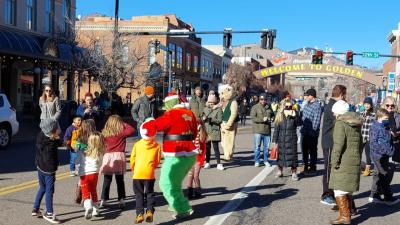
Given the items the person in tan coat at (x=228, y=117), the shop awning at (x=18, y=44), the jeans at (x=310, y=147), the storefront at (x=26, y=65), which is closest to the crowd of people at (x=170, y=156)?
the jeans at (x=310, y=147)

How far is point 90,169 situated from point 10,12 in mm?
22033

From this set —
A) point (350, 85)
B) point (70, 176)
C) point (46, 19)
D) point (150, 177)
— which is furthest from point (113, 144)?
point (350, 85)

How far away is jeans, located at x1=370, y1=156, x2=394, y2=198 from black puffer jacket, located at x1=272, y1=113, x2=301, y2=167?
220cm

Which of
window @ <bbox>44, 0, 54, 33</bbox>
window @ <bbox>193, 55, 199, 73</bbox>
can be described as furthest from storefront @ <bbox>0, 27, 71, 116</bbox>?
window @ <bbox>193, 55, 199, 73</bbox>

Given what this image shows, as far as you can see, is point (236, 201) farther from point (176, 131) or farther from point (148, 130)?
point (148, 130)

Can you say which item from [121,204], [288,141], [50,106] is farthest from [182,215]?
[50,106]

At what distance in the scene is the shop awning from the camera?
22.6m

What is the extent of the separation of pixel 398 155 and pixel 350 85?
3751 inches

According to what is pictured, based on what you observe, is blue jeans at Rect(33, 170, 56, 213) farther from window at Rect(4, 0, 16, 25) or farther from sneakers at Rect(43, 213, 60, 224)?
window at Rect(4, 0, 16, 25)

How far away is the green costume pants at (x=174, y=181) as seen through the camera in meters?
6.67

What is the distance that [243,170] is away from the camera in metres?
11.9

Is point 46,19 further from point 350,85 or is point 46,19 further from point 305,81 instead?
point 305,81

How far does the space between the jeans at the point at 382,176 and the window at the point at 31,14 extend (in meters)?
23.7

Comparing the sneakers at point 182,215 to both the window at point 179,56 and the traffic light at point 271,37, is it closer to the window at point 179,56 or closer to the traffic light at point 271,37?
the traffic light at point 271,37
